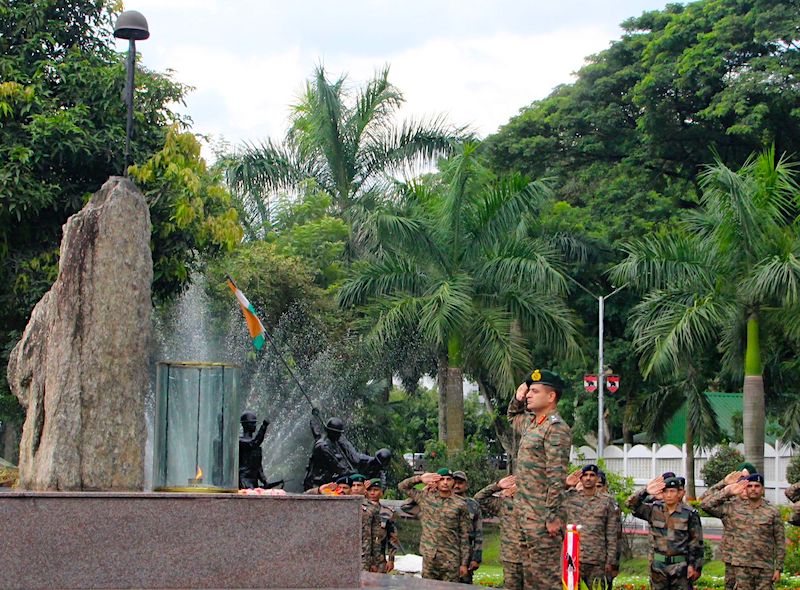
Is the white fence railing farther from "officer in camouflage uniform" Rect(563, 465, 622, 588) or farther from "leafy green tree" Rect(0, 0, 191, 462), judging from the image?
"officer in camouflage uniform" Rect(563, 465, 622, 588)

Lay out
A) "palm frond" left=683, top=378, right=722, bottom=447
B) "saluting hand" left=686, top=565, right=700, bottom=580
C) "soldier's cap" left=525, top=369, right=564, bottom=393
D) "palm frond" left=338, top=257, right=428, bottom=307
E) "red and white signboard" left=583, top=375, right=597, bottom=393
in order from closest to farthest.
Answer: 1. "soldier's cap" left=525, top=369, right=564, bottom=393
2. "saluting hand" left=686, top=565, right=700, bottom=580
3. "palm frond" left=338, top=257, right=428, bottom=307
4. "palm frond" left=683, top=378, right=722, bottom=447
5. "red and white signboard" left=583, top=375, right=597, bottom=393

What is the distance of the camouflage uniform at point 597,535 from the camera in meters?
11.4

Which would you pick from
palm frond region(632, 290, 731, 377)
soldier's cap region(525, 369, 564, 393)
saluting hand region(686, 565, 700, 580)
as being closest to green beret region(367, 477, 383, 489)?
saluting hand region(686, 565, 700, 580)

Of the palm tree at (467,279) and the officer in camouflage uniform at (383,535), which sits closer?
the officer in camouflage uniform at (383,535)

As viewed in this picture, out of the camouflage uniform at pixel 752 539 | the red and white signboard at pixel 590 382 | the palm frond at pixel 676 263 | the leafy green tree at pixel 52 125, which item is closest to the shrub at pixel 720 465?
the red and white signboard at pixel 590 382

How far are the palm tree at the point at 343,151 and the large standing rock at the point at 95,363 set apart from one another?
19300 mm

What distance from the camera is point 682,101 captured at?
31.1 m

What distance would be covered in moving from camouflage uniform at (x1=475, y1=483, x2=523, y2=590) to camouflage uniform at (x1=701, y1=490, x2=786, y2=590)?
1.84 metres

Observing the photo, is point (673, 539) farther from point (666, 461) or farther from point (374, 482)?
point (666, 461)

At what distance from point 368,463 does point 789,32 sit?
774 inches

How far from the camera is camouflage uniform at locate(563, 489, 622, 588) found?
1138cm

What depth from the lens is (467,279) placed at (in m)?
23.4

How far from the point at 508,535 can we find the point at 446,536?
134cm

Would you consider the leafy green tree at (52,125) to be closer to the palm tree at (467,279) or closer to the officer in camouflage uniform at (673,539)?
the palm tree at (467,279)
